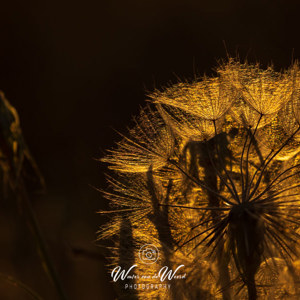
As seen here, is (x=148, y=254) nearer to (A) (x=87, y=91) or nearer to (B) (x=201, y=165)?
(B) (x=201, y=165)

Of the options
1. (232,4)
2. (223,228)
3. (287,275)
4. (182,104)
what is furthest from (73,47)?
(287,275)

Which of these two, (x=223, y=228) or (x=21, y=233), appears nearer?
(x=223, y=228)

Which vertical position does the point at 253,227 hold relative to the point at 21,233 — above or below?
below

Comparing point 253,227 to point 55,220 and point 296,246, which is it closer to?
point 296,246

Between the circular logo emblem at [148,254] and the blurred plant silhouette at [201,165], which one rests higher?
the blurred plant silhouette at [201,165]

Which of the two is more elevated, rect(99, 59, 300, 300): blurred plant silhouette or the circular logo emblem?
rect(99, 59, 300, 300): blurred plant silhouette
